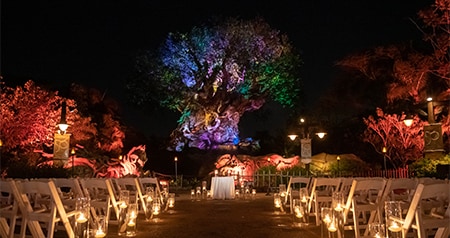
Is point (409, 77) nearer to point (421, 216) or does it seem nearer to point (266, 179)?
point (266, 179)

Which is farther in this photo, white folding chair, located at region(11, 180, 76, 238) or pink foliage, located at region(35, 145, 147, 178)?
pink foliage, located at region(35, 145, 147, 178)

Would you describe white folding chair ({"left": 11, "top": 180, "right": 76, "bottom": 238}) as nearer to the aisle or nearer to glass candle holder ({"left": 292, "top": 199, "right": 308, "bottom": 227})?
the aisle

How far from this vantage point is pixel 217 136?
1037 inches

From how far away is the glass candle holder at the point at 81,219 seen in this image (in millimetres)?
4629

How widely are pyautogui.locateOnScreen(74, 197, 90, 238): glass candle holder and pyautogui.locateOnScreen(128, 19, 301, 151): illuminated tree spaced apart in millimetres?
20830

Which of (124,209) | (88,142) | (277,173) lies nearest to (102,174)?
(88,142)

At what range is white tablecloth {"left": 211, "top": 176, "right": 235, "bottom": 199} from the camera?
1457cm

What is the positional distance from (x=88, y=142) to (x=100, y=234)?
16986 mm

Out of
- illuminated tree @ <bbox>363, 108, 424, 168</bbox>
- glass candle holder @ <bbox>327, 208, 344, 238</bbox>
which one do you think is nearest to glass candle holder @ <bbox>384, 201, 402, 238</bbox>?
glass candle holder @ <bbox>327, 208, 344, 238</bbox>

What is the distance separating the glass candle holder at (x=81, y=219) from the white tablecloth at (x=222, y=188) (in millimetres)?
9995

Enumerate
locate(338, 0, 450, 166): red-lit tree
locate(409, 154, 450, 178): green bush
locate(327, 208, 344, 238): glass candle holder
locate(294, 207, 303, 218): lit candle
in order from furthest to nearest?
locate(338, 0, 450, 166): red-lit tree < locate(409, 154, 450, 178): green bush < locate(294, 207, 303, 218): lit candle < locate(327, 208, 344, 238): glass candle holder

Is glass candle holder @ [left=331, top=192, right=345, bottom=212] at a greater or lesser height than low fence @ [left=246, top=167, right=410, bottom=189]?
lesser

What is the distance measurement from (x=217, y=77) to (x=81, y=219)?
21530 mm

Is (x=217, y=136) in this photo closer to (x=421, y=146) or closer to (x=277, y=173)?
(x=277, y=173)
